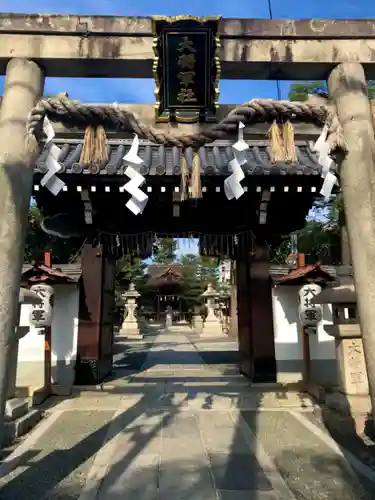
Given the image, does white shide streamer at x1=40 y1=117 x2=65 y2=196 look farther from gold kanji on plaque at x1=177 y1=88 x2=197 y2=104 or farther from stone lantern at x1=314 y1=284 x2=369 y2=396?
stone lantern at x1=314 y1=284 x2=369 y2=396

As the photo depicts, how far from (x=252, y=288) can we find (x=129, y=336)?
17.9 m

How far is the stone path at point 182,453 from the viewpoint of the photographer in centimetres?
379

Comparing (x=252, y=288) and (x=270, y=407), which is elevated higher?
(x=252, y=288)

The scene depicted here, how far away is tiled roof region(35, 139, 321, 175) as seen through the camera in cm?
753

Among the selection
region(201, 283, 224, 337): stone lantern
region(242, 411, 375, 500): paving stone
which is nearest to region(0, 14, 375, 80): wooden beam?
region(242, 411, 375, 500): paving stone

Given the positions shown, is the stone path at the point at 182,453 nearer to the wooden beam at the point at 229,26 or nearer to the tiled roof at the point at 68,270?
the tiled roof at the point at 68,270

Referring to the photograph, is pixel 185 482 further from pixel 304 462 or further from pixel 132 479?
pixel 304 462

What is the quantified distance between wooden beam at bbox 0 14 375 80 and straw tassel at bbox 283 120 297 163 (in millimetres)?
629

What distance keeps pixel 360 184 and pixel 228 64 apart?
1.73 meters

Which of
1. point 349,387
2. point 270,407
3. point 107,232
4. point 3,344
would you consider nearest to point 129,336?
point 107,232

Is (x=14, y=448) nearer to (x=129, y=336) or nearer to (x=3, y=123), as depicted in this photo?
(x=3, y=123)

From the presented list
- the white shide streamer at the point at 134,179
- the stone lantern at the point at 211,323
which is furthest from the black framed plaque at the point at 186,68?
the stone lantern at the point at 211,323

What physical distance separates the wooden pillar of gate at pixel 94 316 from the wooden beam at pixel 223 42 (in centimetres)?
544

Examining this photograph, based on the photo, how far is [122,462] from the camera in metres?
4.46
